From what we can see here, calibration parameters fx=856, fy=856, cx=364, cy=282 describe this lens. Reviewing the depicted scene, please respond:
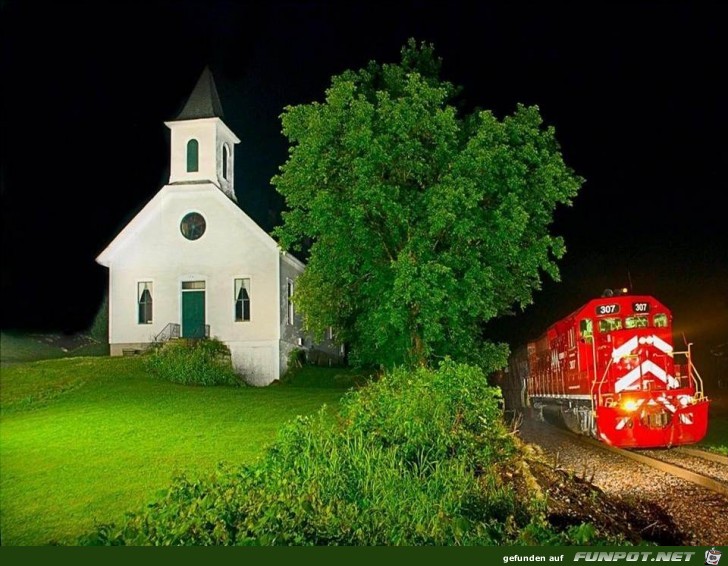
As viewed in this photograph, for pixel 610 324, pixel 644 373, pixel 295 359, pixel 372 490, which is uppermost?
pixel 610 324

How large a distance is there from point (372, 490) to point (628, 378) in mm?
11834

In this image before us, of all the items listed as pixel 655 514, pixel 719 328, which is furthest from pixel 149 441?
pixel 719 328

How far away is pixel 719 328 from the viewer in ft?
154

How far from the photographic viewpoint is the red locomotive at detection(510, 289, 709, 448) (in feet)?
62.7

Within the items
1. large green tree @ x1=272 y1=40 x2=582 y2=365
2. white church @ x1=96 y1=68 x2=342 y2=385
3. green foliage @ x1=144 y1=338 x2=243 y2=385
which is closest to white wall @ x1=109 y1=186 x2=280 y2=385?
white church @ x1=96 y1=68 x2=342 y2=385

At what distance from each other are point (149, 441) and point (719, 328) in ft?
130

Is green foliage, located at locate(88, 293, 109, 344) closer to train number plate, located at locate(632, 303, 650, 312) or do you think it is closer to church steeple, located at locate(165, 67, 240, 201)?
church steeple, located at locate(165, 67, 240, 201)

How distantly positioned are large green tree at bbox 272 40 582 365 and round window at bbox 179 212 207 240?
9.93 meters

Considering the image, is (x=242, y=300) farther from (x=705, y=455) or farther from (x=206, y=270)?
(x=705, y=455)

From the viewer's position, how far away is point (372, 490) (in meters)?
10.3

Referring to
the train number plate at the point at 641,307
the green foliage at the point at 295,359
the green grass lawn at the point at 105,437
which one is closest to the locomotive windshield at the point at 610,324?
the train number plate at the point at 641,307

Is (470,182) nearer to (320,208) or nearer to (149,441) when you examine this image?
(320,208)

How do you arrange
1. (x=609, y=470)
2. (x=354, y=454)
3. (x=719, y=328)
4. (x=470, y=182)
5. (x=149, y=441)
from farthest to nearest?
(x=719, y=328)
(x=470, y=182)
(x=609, y=470)
(x=149, y=441)
(x=354, y=454)

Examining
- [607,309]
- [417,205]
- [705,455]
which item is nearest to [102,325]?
[417,205]
